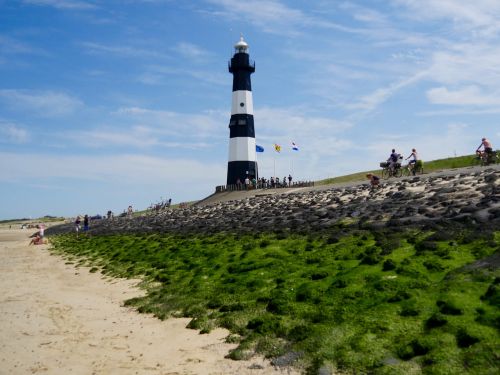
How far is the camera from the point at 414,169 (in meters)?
37.8

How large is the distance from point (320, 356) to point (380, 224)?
11.4m

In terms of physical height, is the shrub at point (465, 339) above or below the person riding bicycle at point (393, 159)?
below

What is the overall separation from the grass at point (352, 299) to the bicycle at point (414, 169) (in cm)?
2152

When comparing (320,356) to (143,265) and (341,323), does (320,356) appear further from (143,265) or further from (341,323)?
(143,265)

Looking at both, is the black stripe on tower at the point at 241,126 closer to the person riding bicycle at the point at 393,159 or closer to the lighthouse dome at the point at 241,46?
the lighthouse dome at the point at 241,46

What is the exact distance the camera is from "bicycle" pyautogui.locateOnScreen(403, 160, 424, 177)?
124 feet

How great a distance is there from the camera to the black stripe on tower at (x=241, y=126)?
63.4 meters

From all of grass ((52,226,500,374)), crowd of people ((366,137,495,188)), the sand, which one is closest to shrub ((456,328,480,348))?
grass ((52,226,500,374))

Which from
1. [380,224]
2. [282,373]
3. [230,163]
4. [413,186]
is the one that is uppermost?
[230,163]

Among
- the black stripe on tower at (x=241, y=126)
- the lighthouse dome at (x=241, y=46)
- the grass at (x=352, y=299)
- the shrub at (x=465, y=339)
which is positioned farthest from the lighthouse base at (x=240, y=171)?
the shrub at (x=465, y=339)

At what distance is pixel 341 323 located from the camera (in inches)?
391

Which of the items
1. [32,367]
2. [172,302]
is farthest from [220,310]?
[32,367]

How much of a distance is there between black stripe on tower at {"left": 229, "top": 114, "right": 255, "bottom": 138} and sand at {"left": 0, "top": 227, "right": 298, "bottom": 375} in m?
47.1

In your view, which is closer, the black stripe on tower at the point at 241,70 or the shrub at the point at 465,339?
the shrub at the point at 465,339
